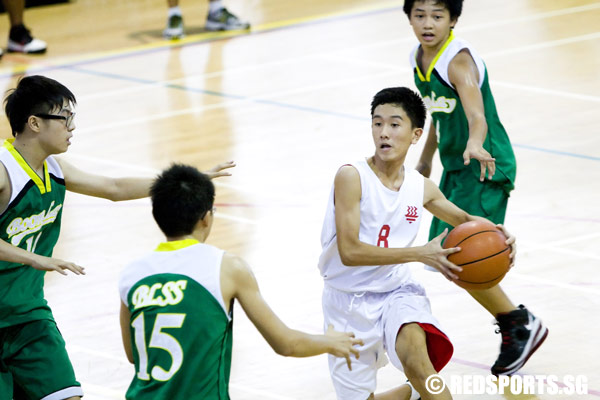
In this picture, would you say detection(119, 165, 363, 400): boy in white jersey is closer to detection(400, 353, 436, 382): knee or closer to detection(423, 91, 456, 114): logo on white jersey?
detection(400, 353, 436, 382): knee

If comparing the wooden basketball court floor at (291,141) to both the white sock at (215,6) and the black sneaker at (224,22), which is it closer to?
the black sneaker at (224,22)

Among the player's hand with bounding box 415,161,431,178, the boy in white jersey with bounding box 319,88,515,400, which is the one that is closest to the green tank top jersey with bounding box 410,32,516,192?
A: the player's hand with bounding box 415,161,431,178

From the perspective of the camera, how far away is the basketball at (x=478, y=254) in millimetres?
4809

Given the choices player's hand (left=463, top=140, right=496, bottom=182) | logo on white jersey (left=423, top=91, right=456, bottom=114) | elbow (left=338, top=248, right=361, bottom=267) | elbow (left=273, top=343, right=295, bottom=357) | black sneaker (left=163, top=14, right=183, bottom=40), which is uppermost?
logo on white jersey (left=423, top=91, right=456, bottom=114)

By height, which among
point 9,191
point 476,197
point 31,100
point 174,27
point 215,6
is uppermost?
point 31,100

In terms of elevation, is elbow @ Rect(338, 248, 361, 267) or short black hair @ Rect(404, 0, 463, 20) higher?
short black hair @ Rect(404, 0, 463, 20)

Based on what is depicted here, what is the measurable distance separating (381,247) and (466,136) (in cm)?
119

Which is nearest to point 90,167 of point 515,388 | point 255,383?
point 255,383

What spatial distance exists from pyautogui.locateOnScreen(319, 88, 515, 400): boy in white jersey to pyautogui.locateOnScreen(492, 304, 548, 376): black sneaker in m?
0.77

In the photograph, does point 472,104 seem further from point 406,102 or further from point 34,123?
point 34,123

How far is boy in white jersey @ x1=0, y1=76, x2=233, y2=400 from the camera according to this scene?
466cm

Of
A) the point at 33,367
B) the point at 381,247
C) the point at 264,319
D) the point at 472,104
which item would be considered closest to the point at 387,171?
the point at 381,247

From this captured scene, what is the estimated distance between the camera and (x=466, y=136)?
18.7ft

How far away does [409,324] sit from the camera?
4730mm
